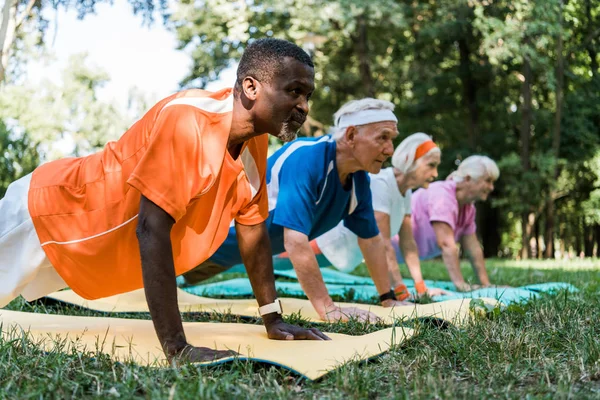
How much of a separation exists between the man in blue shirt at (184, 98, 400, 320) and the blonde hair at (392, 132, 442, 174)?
5.35 feet

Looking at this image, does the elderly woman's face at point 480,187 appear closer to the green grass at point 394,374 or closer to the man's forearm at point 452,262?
the man's forearm at point 452,262

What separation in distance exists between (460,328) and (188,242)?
131 centimetres

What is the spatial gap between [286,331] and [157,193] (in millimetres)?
1067

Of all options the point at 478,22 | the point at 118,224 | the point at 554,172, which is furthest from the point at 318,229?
the point at 554,172

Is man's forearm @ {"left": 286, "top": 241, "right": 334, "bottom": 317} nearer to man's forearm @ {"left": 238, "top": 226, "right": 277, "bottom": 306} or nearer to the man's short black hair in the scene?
man's forearm @ {"left": 238, "top": 226, "right": 277, "bottom": 306}

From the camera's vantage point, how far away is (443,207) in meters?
6.66

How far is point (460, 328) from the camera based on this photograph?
9.95 ft

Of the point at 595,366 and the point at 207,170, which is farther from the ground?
the point at 207,170

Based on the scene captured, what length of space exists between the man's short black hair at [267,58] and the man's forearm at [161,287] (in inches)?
30.7

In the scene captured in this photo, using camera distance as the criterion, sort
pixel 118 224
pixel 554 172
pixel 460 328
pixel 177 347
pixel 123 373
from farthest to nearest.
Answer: pixel 554 172 < pixel 460 328 < pixel 118 224 < pixel 177 347 < pixel 123 373

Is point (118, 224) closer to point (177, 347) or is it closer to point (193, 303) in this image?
point (177, 347)

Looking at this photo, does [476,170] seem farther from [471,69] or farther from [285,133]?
[471,69]

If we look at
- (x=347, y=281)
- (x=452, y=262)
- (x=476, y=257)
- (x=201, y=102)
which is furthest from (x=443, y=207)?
(x=201, y=102)

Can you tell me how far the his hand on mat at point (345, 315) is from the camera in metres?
3.64
